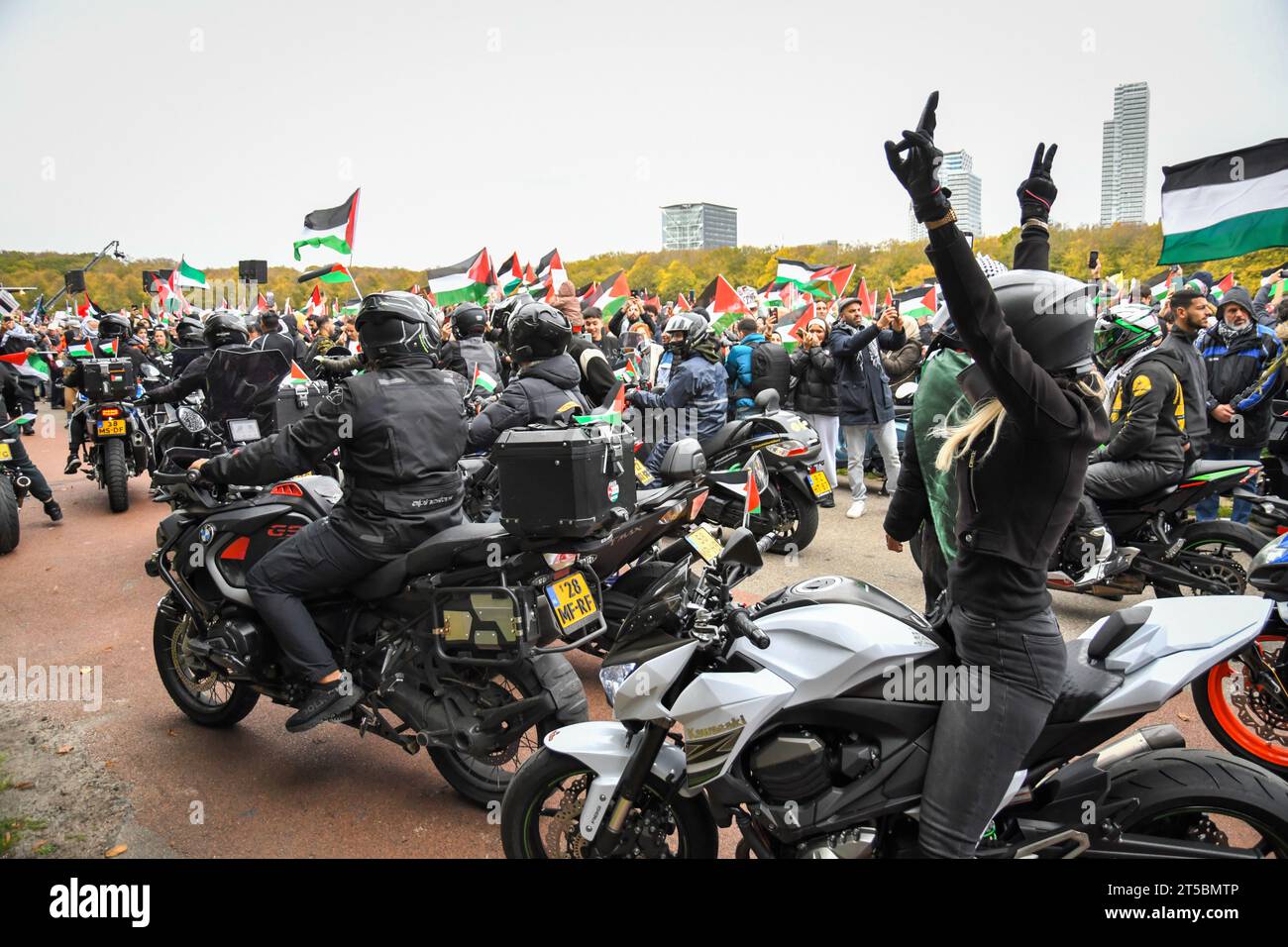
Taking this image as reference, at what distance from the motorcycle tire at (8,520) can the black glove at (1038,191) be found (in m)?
8.54

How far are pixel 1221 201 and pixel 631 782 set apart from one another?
6268 millimetres

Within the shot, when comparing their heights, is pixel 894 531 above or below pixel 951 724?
above

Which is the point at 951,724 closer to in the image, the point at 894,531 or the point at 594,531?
the point at 894,531

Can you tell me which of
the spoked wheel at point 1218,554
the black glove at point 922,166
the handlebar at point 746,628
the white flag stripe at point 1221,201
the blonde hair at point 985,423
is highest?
the white flag stripe at point 1221,201

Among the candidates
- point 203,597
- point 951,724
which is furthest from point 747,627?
point 203,597

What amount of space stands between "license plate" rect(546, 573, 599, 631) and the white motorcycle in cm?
99

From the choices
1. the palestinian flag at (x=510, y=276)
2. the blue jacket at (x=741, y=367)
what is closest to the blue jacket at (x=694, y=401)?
the blue jacket at (x=741, y=367)

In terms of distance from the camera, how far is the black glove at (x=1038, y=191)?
8.72 ft

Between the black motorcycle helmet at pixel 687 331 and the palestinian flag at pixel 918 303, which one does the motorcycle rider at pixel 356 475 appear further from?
the palestinian flag at pixel 918 303

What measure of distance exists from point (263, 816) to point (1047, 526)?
3220 mm

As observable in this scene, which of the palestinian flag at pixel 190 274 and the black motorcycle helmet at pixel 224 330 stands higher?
the palestinian flag at pixel 190 274

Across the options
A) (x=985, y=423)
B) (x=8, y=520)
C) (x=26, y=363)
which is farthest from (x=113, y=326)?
(x=985, y=423)

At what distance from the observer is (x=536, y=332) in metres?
5.21
